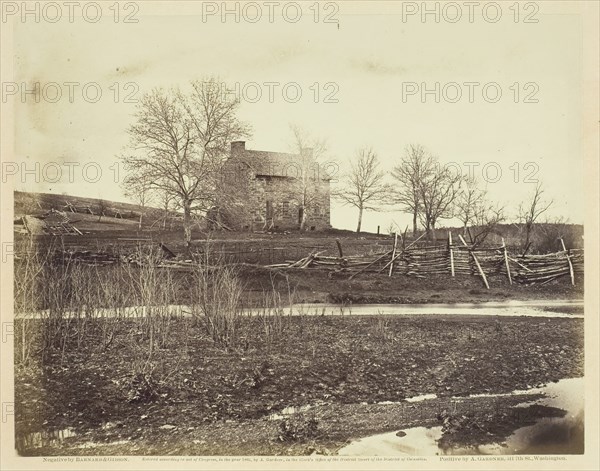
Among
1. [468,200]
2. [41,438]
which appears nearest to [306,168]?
[468,200]

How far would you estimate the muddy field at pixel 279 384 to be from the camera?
165 inches

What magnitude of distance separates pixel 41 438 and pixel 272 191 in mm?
3065

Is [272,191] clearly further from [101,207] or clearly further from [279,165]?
[101,207]

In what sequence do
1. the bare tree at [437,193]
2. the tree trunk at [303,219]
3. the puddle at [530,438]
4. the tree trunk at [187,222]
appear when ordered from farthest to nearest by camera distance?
the tree trunk at [303,219] → the tree trunk at [187,222] → the bare tree at [437,193] → the puddle at [530,438]

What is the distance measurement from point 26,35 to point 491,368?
5.10 m

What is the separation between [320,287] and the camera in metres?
5.18

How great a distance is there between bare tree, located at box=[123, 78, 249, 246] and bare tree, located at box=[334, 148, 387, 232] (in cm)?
107

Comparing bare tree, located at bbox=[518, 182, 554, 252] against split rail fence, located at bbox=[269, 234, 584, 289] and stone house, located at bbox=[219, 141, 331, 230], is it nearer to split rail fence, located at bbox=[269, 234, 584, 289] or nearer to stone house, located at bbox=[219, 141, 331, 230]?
split rail fence, located at bbox=[269, 234, 584, 289]

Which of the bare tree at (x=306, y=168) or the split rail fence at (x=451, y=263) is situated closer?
the bare tree at (x=306, y=168)

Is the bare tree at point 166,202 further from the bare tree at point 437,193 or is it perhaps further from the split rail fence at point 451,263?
the bare tree at point 437,193

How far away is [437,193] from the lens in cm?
502

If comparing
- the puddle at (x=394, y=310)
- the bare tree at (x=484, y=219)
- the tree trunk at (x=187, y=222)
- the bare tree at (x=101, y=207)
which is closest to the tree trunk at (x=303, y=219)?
the puddle at (x=394, y=310)

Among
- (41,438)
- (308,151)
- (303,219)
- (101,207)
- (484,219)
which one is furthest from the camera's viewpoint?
(303,219)

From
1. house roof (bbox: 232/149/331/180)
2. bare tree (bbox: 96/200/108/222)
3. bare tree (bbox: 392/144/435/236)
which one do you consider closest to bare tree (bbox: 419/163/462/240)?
bare tree (bbox: 392/144/435/236)
